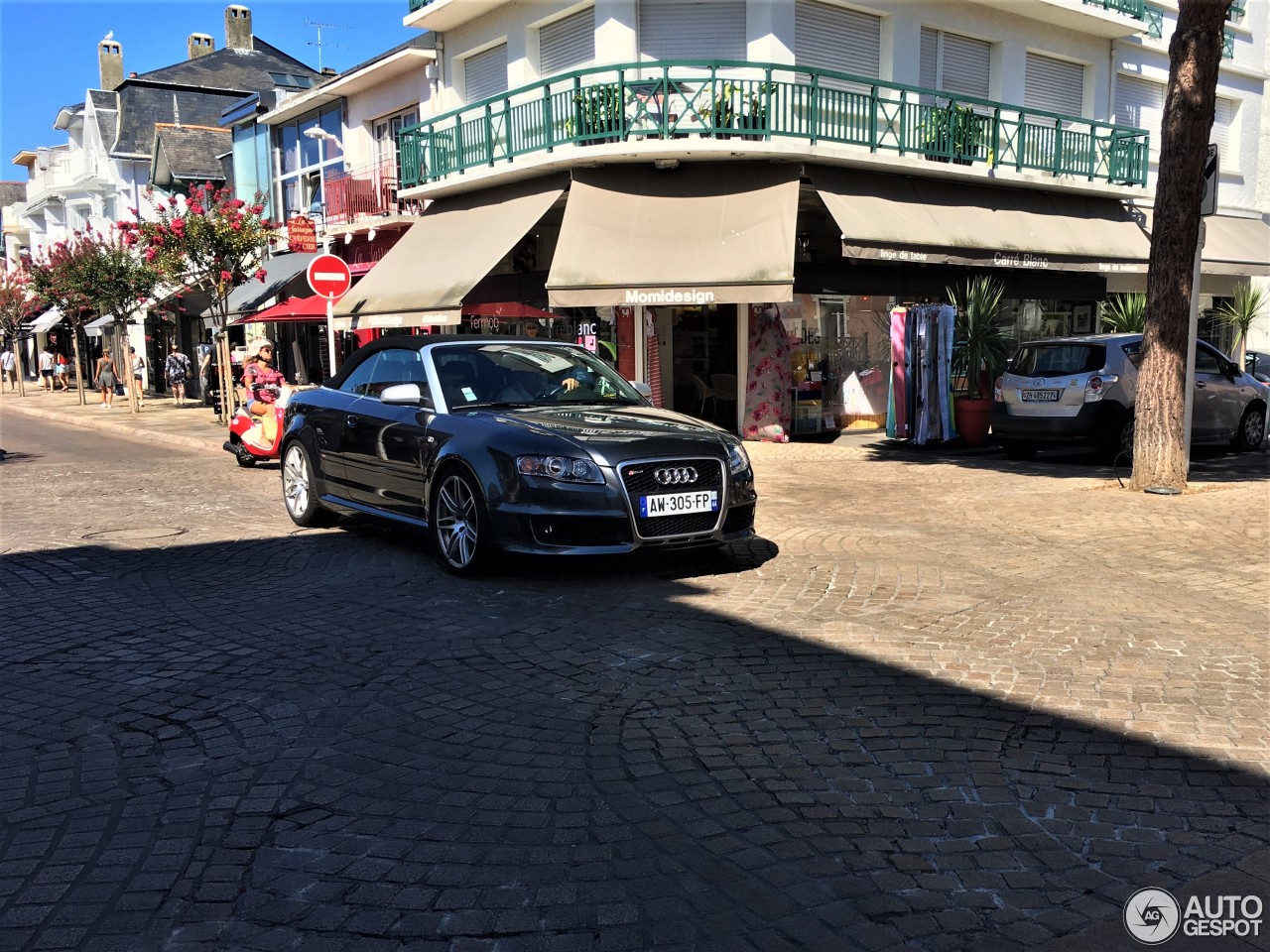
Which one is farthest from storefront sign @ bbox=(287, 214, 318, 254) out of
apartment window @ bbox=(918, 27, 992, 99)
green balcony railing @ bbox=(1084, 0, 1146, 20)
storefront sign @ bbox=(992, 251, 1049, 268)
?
green balcony railing @ bbox=(1084, 0, 1146, 20)

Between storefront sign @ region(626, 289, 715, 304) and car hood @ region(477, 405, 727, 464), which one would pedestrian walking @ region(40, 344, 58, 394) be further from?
car hood @ region(477, 405, 727, 464)

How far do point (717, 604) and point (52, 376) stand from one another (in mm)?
49920

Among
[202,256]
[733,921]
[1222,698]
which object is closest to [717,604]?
[1222,698]

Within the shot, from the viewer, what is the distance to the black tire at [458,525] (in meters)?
6.68

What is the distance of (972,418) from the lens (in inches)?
630

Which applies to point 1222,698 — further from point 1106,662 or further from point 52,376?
point 52,376

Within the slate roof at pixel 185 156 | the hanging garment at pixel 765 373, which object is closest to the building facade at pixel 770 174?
the hanging garment at pixel 765 373

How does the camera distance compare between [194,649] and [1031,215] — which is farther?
[1031,215]

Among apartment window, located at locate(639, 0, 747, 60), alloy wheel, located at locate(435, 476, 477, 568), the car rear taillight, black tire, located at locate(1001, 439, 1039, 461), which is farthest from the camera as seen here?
apartment window, located at locate(639, 0, 747, 60)

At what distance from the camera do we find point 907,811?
346 cm

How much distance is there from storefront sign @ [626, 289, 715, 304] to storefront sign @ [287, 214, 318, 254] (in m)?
11.7

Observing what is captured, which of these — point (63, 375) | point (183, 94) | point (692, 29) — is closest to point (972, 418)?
point (692, 29)

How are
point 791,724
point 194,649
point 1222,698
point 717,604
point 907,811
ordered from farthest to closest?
point 717,604 < point 194,649 < point 1222,698 < point 791,724 < point 907,811

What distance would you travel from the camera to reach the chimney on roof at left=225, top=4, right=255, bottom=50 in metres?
42.6
